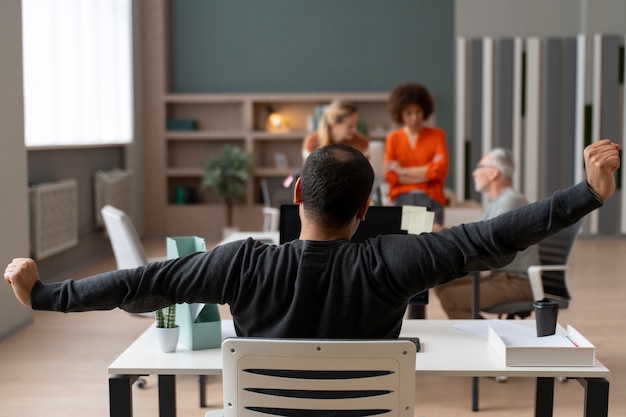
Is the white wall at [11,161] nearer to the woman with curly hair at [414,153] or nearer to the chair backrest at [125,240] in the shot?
the chair backrest at [125,240]

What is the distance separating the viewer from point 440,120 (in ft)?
34.8

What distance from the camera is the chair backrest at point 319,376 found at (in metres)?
1.88

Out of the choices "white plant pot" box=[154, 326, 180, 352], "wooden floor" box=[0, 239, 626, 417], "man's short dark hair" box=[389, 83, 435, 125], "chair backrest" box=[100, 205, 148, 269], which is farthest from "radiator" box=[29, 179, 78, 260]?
"white plant pot" box=[154, 326, 180, 352]

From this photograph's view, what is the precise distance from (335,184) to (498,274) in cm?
301

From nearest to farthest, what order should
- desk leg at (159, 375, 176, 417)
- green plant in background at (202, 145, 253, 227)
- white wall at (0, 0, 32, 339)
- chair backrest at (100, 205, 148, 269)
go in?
desk leg at (159, 375, 176, 417), chair backrest at (100, 205, 148, 269), white wall at (0, 0, 32, 339), green plant in background at (202, 145, 253, 227)

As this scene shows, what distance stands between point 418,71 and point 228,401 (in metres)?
8.97

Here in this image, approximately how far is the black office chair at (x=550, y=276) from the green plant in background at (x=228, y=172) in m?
5.39

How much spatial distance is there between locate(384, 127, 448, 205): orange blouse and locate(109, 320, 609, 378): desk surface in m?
3.11

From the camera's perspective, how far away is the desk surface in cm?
242

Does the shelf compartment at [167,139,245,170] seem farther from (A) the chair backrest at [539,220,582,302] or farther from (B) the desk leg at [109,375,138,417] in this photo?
(B) the desk leg at [109,375,138,417]

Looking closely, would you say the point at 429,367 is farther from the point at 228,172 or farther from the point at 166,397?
the point at 228,172

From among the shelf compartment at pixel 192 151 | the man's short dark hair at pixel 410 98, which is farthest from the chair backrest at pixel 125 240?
the shelf compartment at pixel 192 151

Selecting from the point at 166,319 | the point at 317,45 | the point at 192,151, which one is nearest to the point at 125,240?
the point at 166,319

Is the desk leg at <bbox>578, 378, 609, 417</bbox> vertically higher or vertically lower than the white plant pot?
lower
